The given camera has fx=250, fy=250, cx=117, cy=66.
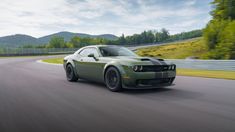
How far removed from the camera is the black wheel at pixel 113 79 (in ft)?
20.7

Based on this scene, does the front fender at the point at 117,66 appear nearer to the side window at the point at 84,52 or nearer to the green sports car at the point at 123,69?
the green sports car at the point at 123,69

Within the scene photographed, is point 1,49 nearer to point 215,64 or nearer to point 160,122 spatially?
point 215,64

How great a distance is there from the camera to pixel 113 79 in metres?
6.61

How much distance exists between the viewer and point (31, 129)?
339 centimetres

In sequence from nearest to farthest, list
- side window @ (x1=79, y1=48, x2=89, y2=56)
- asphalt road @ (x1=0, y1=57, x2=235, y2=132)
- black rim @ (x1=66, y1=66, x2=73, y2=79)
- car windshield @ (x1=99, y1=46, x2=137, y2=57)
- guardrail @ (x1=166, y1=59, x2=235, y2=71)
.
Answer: asphalt road @ (x1=0, y1=57, x2=235, y2=132)
car windshield @ (x1=99, y1=46, x2=137, y2=57)
side window @ (x1=79, y1=48, x2=89, y2=56)
black rim @ (x1=66, y1=66, x2=73, y2=79)
guardrail @ (x1=166, y1=59, x2=235, y2=71)

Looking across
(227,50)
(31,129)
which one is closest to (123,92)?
(31,129)

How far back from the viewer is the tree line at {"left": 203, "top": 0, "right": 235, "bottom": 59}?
764 inches

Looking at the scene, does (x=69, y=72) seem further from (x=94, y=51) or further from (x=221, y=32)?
(x=221, y=32)

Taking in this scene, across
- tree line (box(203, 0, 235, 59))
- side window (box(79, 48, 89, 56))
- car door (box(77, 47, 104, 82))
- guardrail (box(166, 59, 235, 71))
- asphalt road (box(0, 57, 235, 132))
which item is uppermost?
tree line (box(203, 0, 235, 59))

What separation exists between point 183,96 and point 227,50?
15.5 metres

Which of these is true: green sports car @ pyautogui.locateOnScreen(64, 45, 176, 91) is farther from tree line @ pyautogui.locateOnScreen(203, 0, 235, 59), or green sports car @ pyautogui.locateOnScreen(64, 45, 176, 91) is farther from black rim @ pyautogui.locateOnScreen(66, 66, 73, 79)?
tree line @ pyautogui.locateOnScreen(203, 0, 235, 59)

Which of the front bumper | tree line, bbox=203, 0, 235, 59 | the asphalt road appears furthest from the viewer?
tree line, bbox=203, 0, 235, 59

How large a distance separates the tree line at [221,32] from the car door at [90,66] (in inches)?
580

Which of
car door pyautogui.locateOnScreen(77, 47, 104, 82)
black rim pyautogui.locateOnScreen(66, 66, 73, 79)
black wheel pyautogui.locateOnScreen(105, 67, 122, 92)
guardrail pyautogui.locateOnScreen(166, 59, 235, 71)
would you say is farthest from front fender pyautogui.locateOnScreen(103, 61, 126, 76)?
guardrail pyautogui.locateOnScreen(166, 59, 235, 71)
